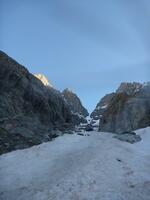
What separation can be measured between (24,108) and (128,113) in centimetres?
1990

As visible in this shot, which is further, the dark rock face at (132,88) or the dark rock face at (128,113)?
the dark rock face at (132,88)

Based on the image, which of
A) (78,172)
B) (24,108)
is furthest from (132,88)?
(78,172)

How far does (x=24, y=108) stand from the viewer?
60344 mm

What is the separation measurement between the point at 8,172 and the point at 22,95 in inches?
1510

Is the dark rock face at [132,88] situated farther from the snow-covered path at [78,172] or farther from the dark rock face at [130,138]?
the snow-covered path at [78,172]

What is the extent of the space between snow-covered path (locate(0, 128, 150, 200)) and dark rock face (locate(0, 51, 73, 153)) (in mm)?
6890

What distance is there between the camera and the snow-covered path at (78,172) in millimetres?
19062

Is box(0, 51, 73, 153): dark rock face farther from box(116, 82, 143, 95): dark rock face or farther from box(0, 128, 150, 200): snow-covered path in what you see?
box(116, 82, 143, 95): dark rock face

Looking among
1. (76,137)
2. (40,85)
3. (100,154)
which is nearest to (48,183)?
(100,154)

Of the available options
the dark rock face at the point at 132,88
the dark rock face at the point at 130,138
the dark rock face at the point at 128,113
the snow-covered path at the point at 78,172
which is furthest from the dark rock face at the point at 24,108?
the dark rock face at the point at 132,88

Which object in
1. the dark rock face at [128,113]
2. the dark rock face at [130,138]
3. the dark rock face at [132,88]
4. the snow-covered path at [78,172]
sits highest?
the dark rock face at [132,88]

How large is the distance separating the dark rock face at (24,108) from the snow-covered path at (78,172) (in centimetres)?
689

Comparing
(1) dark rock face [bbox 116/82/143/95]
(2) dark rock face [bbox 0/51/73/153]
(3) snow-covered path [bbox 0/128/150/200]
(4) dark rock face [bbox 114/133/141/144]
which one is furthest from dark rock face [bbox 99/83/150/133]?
(3) snow-covered path [bbox 0/128/150/200]

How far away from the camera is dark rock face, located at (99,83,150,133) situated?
49562mm
